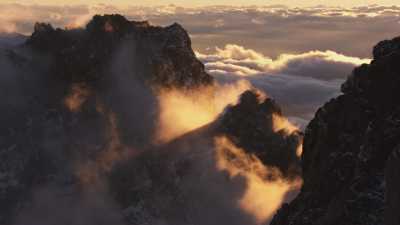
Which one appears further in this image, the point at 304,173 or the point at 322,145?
the point at 304,173

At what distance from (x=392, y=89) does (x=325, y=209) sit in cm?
1727

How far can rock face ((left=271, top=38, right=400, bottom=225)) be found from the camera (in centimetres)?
7644

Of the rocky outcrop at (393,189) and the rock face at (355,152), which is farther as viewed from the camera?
the rock face at (355,152)

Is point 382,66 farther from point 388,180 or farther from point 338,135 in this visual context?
point 388,180

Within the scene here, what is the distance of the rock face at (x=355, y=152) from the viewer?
76.4 metres

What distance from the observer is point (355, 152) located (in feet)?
287

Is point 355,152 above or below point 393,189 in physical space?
below

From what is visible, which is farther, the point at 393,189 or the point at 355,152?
the point at 355,152

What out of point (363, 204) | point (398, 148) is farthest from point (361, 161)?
point (398, 148)

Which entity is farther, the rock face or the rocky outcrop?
the rock face

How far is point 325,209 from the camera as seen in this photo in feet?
286

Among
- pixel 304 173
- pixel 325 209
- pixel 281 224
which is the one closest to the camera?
pixel 325 209

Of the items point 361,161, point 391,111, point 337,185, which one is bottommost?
point 337,185

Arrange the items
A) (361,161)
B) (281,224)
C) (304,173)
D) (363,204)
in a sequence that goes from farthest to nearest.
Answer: (304,173), (281,224), (361,161), (363,204)
